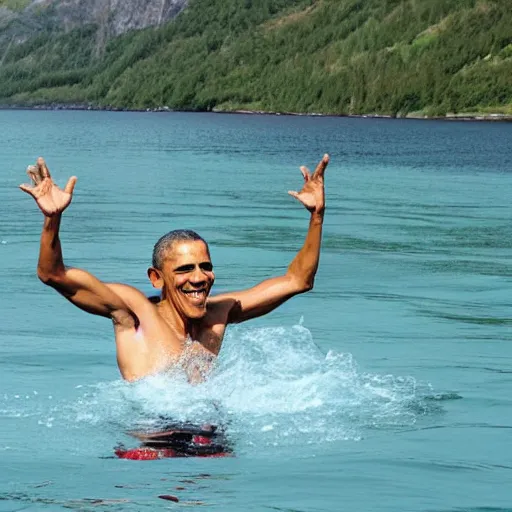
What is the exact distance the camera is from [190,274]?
8.89 m

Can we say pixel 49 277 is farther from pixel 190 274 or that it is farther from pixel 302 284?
pixel 302 284

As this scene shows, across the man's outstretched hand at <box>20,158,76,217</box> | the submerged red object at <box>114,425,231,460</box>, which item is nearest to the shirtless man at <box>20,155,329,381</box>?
the man's outstretched hand at <box>20,158,76,217</box>

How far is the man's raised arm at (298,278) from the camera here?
30.3 ft

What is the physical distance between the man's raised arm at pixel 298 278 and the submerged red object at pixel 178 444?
856mm

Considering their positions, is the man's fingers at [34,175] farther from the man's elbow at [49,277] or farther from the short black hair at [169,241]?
the short black hair at [169,241]

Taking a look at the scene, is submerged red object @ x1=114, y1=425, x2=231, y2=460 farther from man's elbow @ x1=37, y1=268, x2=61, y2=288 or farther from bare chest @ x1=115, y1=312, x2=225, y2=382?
man's elbow @ x1=37, y1=268, x2=61, y2=288

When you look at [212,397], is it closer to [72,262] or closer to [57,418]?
[57,418]

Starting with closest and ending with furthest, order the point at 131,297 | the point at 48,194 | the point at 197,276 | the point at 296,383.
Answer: the point at 48,194 < the point at 197,276 < the point at 131,297 < the point at 296,383

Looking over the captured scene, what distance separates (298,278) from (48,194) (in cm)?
219

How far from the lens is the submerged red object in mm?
8992

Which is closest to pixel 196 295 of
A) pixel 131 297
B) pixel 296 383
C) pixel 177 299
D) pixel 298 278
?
pixel 177 299

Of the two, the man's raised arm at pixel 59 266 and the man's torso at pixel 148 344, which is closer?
the man's raised arm at pixel 59 266

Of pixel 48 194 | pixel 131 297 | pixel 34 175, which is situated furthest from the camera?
pixel 131 297

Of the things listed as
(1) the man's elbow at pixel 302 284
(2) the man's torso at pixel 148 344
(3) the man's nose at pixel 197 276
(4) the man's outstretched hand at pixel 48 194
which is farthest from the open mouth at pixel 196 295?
(4) the man's outstretched hand at pixel 48 194
